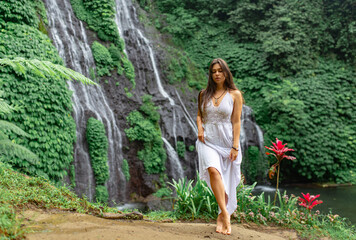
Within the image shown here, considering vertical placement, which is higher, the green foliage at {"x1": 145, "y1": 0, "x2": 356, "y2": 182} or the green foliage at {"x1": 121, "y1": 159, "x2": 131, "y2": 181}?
the green foliage at {"x1": 145, "y1": 0, "x2": 356, "y2": 182}

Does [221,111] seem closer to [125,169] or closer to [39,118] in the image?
[39,118]

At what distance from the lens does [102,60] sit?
10.5 meters

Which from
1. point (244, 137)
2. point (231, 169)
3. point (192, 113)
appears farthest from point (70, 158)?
point (244, 137)

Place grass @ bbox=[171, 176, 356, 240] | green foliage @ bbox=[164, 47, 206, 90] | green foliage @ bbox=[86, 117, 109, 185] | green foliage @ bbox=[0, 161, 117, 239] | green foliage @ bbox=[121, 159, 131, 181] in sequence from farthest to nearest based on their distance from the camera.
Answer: green foliage @ bbox=[164, 47, 206, 90], green foliage @ bbox=[121, 159, 131, 181], green foliage @ bbox=[86, 117, 109, 185], grass @ bbox=[171, 176, 356, 240], green foliage @ bbox=[0, 161, 117, 239]

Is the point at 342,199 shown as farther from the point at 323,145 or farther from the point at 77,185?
the point at 77,185

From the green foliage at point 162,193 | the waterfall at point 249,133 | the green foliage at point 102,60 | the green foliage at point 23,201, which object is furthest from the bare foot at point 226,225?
the waterfall at point 249,133

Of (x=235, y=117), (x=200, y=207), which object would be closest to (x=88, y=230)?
(x=235, y=117)

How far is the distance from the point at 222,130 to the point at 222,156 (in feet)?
1.09

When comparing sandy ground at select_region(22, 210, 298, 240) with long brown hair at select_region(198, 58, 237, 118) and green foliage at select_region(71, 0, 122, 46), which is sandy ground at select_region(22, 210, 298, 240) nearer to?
long brown hair at select_region(198, 58, 237, 118)

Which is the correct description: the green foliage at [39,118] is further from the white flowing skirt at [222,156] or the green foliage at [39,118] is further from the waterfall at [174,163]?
the waterfall at [174,163]

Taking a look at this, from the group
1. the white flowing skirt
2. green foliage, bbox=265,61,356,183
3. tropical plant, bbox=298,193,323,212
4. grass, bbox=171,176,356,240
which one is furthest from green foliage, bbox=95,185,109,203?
green foliage, bbox=265,61,356,183

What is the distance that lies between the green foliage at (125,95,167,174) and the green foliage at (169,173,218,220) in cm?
497

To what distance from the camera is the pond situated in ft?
26.9

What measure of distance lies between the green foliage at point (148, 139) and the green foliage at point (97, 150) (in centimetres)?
138
